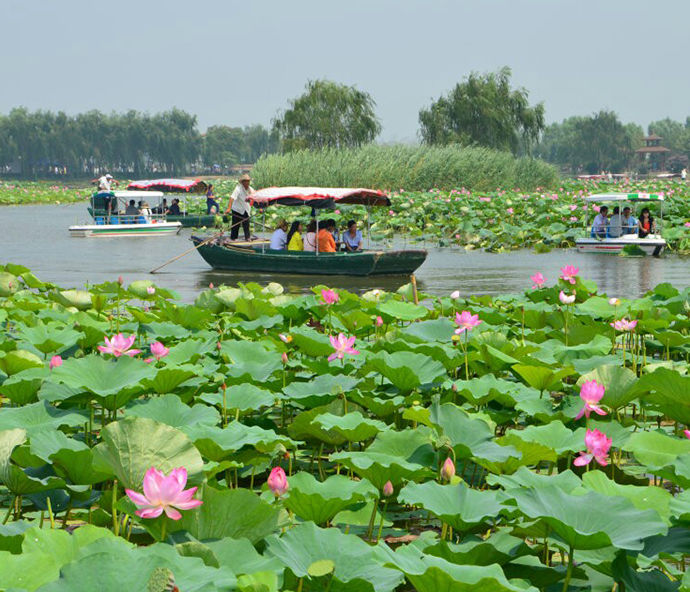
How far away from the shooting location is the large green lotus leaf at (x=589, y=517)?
1.73 metres

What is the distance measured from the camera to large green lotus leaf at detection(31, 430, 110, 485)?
7.49 feet

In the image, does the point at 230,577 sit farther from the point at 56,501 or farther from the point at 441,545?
the point at 56,501

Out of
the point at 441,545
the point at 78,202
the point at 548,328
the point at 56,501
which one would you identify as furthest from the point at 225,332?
the point at 78,202

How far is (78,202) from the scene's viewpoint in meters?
47.7

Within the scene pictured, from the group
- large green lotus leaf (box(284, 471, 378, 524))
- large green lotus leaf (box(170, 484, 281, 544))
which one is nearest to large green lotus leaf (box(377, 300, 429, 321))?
large green lotus leaf (box(284, 471, 378, 524))

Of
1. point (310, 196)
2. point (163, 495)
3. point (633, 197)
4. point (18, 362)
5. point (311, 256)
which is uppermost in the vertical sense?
point (310, 196)

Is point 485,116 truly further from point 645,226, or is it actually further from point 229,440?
point 229,440

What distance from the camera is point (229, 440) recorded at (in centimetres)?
252

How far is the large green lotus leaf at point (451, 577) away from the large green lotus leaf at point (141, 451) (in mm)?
684

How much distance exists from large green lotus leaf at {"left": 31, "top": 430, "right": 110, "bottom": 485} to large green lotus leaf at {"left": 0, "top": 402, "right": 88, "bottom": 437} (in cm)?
39

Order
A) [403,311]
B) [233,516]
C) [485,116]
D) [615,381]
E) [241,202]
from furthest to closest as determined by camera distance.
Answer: [485,116], [241,202], [403,311], [615,381], [233,516]

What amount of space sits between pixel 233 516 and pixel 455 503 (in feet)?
1.57

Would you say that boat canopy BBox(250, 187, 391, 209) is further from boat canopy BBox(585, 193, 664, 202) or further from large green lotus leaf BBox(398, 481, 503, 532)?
large green lotus leaf BBox(398, 481, 503, 532)

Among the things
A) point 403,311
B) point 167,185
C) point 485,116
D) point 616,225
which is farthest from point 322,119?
point 403,311
